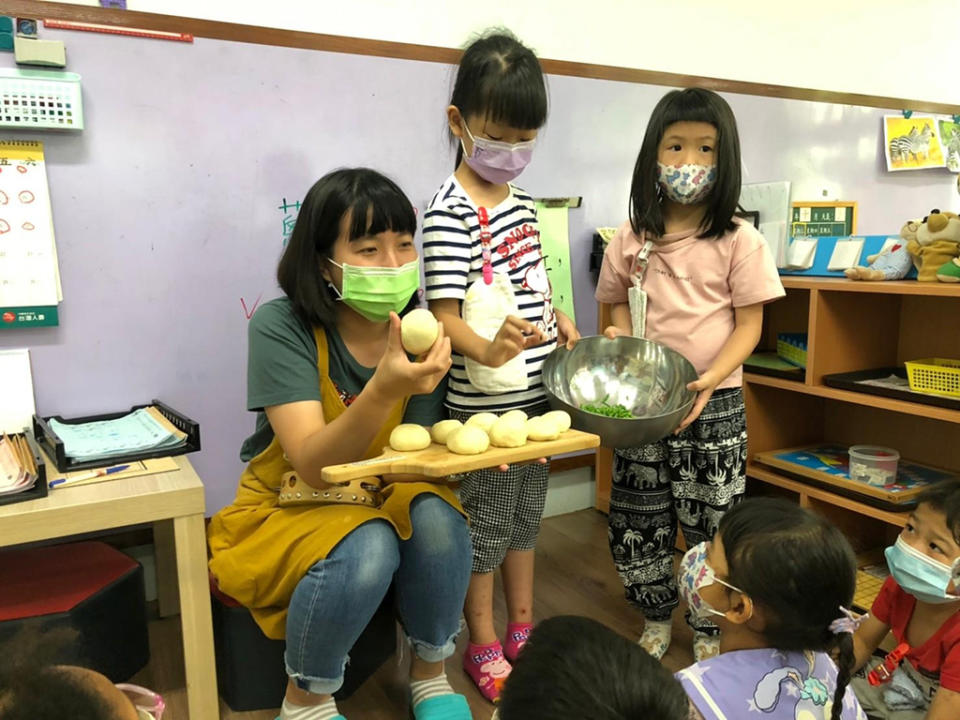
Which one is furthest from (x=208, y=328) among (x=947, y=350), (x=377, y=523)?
(x=947, y=350)

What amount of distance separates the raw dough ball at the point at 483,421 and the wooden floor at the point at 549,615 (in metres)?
0.55

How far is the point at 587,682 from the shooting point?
2.03 feet

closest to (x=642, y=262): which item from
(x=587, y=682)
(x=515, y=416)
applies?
(x=515, y=416)

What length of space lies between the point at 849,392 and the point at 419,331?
1.17 m

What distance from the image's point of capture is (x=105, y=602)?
137cm

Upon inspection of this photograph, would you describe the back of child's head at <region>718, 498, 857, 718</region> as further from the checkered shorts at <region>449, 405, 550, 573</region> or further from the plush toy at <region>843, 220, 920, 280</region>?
the plush toy at <region>843, 220, 920, 280</region>

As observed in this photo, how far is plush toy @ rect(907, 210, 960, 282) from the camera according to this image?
62.2 inches

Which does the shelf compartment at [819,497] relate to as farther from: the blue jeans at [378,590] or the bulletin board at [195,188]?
the bulletin board at [195,188]

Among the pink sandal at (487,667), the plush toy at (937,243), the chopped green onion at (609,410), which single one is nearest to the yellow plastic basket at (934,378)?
the plush toy at (937,243)

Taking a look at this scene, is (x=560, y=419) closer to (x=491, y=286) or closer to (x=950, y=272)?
(x=491, y=286)

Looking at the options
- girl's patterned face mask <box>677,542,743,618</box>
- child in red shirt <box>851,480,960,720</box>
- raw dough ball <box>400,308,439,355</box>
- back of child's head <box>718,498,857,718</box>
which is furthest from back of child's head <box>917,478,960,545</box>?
raw dough ball <box>400,308,439,355</box>

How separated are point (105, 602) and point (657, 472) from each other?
107 cm

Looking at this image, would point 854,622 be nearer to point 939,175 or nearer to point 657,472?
point 657,472

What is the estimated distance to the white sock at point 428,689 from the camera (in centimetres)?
129
